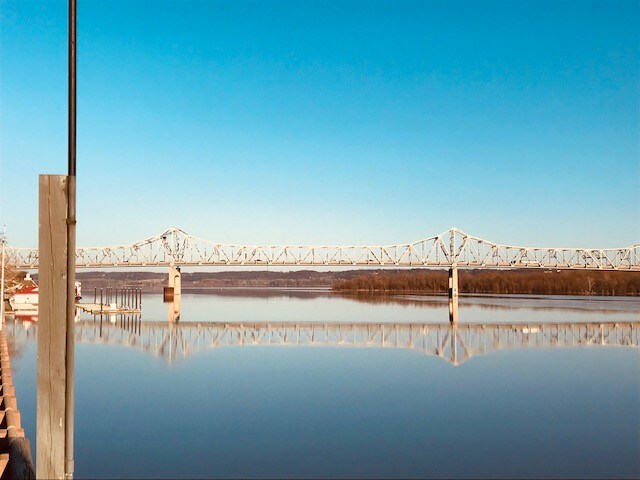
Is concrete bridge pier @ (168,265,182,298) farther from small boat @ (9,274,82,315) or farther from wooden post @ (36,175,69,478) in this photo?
wooden post @ (36,175,69,478)

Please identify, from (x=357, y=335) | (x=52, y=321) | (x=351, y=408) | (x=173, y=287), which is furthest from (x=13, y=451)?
(x=173, y=287)

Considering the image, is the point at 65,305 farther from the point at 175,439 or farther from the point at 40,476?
the point at 175,439

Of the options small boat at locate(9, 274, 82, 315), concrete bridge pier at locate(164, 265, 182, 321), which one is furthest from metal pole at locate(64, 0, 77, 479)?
concrete bridge pier at locate(164, 265, 182, 321)

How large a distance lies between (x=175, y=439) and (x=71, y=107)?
30.9 feet

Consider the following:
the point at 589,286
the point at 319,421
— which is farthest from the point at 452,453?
the point at 589,286

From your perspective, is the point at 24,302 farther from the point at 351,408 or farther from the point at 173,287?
the point at 351,408

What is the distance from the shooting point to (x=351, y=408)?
1639cm

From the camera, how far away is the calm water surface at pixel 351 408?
37.0ft

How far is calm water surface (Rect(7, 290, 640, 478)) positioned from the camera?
11.3 meters

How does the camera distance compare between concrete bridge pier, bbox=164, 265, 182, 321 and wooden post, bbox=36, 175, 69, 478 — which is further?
concrete bridge pier, bbox=164, 265, 182, 321

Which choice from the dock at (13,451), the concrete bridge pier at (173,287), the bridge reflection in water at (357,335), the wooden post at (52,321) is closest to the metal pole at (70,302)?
the wooden post at (52,321)

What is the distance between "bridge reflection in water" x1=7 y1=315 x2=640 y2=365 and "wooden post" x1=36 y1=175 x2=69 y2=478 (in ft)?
76.5

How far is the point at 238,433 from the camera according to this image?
1348cm

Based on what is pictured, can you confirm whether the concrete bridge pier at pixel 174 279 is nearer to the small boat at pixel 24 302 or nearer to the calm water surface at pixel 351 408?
the small boat at pixel 24 302
